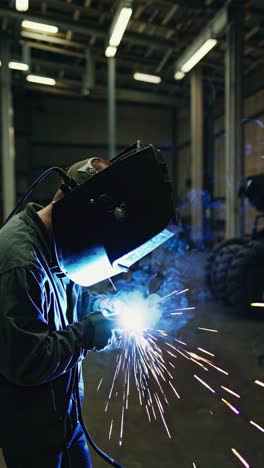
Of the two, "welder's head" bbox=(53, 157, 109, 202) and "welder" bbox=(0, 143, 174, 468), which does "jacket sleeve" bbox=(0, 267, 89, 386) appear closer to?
"welder" bbox=(0, 143, 174, 468)

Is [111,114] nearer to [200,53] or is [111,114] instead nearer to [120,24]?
[120,24]

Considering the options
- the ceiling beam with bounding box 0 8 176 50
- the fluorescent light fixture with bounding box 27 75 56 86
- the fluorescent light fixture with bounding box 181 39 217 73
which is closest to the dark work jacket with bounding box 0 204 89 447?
the fluorescent light fixture with bounding box 181 39 217 73

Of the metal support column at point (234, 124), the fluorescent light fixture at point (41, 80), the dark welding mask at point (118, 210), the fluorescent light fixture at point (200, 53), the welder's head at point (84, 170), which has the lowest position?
the dark welding mask at point (118, 210)

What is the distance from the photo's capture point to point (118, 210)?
3.37ft

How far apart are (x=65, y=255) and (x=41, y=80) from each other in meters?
8.23

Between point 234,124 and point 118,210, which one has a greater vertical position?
point 234,124

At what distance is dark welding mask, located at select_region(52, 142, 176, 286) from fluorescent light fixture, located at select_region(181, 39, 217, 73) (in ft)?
19.2

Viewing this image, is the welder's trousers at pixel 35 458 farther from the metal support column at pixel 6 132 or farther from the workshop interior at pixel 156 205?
the metal support column at pixel 6 132

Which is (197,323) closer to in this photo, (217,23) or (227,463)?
(227,463)

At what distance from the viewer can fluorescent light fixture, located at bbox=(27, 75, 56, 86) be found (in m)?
8.07

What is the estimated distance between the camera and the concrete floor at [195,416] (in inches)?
74.4

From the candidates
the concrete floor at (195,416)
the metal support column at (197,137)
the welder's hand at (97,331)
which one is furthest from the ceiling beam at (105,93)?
the welder's hand at (97,331)

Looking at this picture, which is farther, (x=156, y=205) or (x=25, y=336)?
(x=156, y=205)

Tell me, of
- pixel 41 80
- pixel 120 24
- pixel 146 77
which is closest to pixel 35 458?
pixel 120 24
